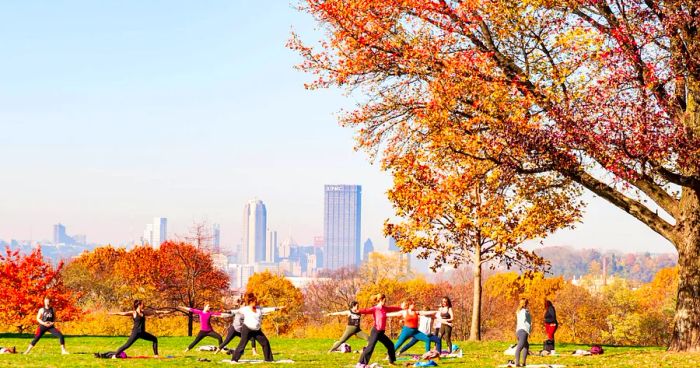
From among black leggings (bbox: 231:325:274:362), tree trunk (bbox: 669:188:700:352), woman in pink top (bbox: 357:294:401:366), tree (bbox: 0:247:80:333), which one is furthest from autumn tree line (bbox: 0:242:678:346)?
woman in pink top (bbox: 357:294:401:366)

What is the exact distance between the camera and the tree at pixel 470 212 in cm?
3525

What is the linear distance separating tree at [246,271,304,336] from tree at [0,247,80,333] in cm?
5529

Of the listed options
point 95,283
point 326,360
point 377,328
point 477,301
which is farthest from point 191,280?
point 95,283

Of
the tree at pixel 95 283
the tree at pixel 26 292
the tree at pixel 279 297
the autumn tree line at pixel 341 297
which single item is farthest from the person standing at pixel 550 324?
the tree at pixel 279 297

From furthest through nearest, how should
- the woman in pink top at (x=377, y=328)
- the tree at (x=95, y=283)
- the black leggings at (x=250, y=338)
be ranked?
the tree at (x=95, y=283), the black leggings at (x=250, y=338), the woman in pink top at (x=377, y=328)

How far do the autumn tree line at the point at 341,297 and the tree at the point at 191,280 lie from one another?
146mm

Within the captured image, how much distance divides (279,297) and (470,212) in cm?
8455

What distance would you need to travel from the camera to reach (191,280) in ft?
225

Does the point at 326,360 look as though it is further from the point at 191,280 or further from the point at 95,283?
the point at 95,283

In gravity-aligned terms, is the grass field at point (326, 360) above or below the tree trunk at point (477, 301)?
below

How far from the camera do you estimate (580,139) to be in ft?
96.3

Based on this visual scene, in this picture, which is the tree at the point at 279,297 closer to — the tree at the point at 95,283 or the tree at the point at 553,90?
the tree at the point at 95,283

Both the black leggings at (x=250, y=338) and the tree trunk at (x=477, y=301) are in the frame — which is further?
the tree trunk at (x=477, y=301)

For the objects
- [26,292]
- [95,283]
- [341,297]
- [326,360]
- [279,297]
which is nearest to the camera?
[326,360]
